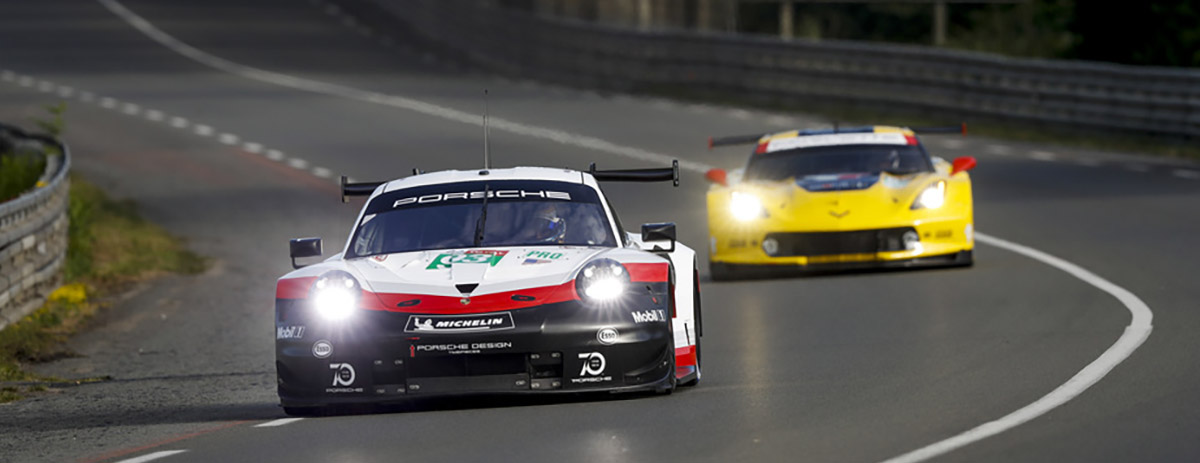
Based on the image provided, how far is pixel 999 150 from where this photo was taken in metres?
30.9

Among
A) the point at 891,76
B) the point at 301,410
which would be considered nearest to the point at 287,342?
the point at 301,410

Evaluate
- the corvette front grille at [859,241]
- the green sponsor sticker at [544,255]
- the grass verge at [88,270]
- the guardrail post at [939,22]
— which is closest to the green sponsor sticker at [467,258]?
the green sponsor sticker at [544,255]

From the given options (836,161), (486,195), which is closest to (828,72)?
(836,161)

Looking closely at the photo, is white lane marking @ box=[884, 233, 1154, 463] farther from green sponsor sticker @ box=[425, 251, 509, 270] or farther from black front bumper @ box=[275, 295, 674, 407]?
green sponsor sticker @ box=[425, 251, 509, 270]

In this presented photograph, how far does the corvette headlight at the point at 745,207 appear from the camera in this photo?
18.0m

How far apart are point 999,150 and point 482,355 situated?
21.5 metres

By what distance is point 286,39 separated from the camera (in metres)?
58.3

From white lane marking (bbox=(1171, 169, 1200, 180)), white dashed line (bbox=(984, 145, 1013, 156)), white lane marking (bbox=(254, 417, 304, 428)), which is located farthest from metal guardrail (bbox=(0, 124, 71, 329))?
white dashed line (bbox=(984, 145, 1013, 156))

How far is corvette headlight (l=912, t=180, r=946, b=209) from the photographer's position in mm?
17688

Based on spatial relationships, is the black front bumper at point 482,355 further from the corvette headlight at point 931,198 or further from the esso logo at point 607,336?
the corvette headlight at point 931,198

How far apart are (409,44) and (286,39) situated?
14.9 ft

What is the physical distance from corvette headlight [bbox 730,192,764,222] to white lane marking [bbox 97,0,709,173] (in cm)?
1108

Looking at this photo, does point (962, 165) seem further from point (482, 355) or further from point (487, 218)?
point (482, 355)

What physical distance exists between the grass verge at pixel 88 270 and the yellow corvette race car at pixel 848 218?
17.4ft
